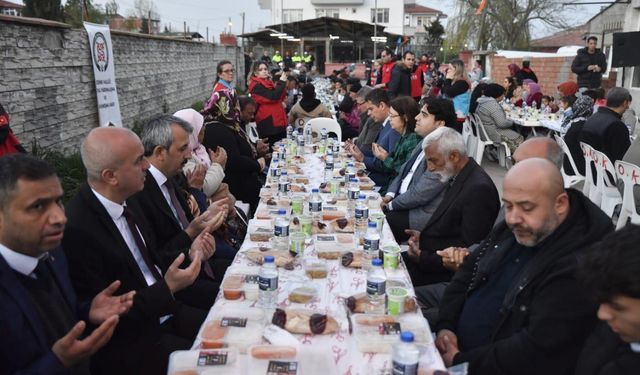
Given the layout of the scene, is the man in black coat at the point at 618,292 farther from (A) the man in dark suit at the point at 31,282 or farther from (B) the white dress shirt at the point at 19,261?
(B) the white dress shirt at the point at 19,261

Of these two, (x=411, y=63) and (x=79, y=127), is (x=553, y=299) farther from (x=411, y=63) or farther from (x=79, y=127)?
(x=411, y=63)

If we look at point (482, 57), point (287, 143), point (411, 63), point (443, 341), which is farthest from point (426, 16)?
point (443, 341)

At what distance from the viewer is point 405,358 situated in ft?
5.52

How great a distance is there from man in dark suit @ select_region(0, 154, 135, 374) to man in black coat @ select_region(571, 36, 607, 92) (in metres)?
11.1

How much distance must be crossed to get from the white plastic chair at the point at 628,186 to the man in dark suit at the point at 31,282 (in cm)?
443

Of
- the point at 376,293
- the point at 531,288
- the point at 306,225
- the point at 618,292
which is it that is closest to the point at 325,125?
the point at 306,225

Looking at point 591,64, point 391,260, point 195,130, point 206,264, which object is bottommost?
point 206,264

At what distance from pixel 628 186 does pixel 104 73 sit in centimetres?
646

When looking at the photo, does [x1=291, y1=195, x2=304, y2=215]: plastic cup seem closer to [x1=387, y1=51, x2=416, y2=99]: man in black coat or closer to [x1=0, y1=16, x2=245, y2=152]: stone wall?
[x1=0, y1=16, x2=245, y2=152]: stone wall

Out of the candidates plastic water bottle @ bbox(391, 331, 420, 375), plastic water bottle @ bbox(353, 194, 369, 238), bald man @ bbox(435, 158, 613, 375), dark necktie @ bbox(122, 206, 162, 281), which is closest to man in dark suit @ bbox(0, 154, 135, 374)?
dark necktie @ bbox(122, 206, 162, 281)

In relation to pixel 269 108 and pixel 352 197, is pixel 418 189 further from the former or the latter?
pixel 269 108

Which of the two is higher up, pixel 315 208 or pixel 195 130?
pixel 195 130

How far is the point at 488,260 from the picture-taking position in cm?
241

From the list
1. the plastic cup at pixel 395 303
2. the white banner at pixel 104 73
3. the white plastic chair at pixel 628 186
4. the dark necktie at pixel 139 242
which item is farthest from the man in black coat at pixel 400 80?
the plastic cup at pixel 395 303
